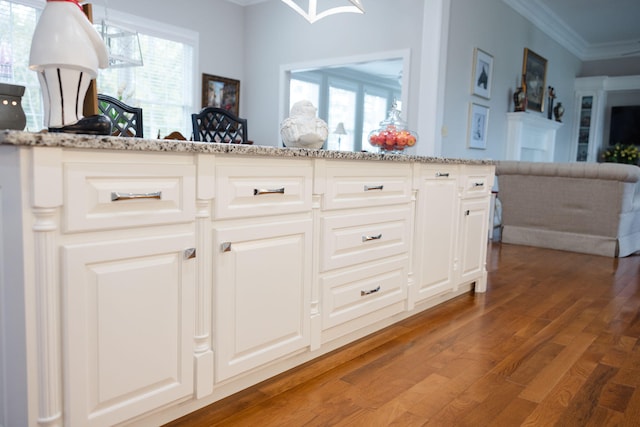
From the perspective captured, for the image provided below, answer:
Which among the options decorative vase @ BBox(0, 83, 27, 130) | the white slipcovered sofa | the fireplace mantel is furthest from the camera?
the fireplace mantel

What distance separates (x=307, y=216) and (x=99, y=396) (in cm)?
92

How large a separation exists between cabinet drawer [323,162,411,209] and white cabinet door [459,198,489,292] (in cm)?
72

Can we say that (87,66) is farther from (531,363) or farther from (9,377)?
(531,363)

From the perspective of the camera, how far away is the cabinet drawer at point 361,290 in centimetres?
206

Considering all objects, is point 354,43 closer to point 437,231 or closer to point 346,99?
point 437,231

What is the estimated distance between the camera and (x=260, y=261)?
1696 millimetres

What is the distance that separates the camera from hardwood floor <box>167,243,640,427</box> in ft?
5.43

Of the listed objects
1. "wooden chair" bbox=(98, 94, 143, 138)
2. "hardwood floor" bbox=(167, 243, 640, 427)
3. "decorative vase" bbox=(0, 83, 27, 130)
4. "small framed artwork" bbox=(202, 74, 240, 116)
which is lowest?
"hardwood floor" bbox=(167, 243, 640, 427)

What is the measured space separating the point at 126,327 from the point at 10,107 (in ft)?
2.22

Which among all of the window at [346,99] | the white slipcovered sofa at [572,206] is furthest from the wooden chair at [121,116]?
the window at [346,99]

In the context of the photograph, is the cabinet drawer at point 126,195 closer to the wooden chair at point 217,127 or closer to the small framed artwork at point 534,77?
the wooden chair at point 217,127

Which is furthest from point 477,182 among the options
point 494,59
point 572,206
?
point 494,59

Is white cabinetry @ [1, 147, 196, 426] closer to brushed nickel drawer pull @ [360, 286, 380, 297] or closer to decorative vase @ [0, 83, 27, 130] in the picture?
decorative vase @ [0, 83, 27, 130]

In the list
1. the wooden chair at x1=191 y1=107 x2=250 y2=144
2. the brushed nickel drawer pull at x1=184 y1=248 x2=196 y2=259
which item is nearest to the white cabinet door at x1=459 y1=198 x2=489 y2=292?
the wooden chair at x1=191 y1=107 x2=250 y2=144
